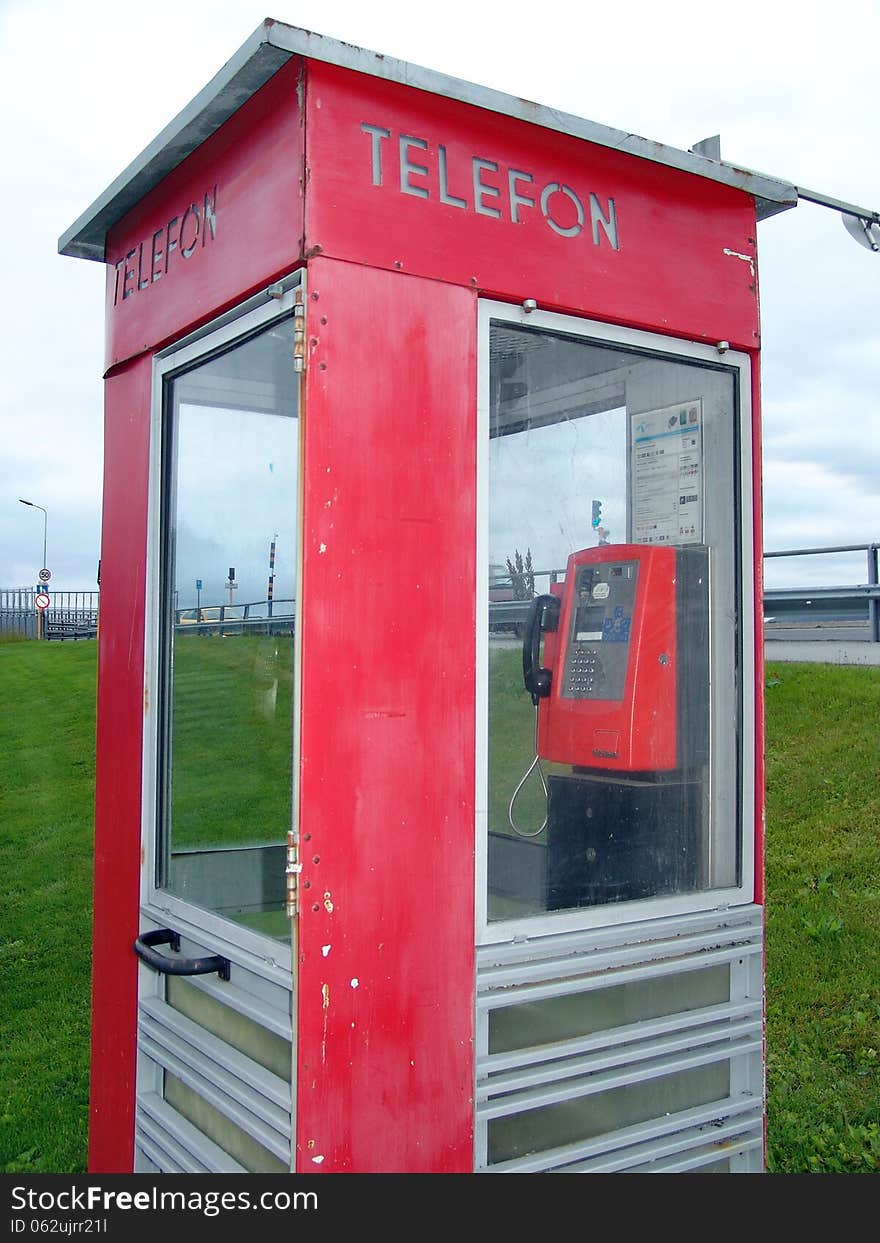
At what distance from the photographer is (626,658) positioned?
10.1 ft

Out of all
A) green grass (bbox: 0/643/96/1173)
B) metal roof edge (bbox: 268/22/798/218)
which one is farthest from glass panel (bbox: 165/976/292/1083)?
metal roof edge (bbox: 268/22/798/218)

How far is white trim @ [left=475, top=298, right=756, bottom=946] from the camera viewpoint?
254 centimetres

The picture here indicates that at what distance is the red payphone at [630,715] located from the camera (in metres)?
3.01

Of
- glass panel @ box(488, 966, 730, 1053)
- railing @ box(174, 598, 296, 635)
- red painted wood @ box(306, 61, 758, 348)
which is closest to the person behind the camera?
red painted wood @ box(306, 61, 758, 348)

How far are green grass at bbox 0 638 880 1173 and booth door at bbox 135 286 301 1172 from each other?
2.3 inches

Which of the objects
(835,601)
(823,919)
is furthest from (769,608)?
(823,919)

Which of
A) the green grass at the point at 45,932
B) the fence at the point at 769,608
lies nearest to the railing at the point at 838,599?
the fence at the point at 769,608

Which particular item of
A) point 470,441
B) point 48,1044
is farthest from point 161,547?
point 48,1044

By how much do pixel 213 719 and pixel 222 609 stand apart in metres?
0.33

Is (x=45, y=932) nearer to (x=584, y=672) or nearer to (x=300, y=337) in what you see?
(x=584, y=672)

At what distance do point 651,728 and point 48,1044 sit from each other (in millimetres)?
3780

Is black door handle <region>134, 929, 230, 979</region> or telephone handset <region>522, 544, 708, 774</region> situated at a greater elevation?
telephone handset <region>522, 544, 708, 774</region>

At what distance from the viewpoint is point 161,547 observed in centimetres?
304

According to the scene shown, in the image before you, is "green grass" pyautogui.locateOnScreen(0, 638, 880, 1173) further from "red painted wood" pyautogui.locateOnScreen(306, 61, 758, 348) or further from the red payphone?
"red painted wood" pyautogui.locateOnScreen(306, 61, 758, 348)
